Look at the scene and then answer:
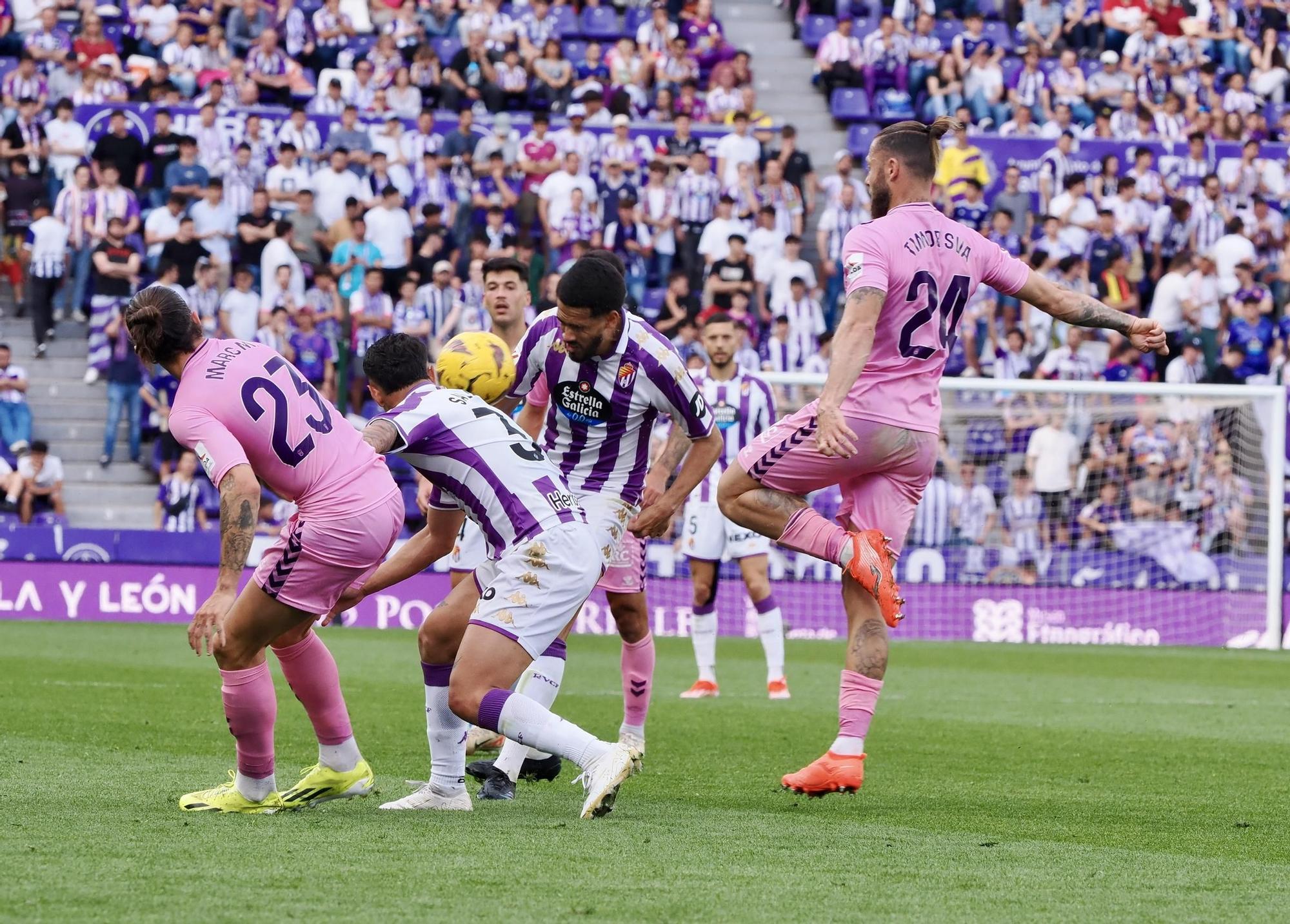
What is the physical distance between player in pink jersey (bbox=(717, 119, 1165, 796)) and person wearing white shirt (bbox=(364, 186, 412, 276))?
1518 centimetres

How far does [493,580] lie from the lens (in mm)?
6797

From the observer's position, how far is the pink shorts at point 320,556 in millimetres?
6488

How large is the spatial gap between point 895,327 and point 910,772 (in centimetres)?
236

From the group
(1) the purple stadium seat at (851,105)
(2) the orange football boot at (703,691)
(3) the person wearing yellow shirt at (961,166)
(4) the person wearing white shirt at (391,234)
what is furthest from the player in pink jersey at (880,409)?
(1) the purple stadium seat at (851,105)

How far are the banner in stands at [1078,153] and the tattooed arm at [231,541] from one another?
20.5 meters

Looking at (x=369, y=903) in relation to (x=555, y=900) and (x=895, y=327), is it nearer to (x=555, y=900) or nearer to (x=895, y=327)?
(x=555, y=900)

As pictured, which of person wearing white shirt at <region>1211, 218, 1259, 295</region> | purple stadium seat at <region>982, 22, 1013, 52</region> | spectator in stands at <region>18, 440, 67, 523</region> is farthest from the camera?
purple stadium seat at <region>982, 22, 1013, 52</region>

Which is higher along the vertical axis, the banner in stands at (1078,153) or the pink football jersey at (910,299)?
the banner in stands at (1078,153)

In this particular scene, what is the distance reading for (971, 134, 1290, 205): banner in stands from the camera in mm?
25578

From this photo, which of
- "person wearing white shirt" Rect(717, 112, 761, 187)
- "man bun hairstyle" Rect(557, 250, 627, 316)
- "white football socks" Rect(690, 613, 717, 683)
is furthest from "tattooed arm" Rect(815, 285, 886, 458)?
"person wearing white shirt" Rect(717, 112, 761, 187)

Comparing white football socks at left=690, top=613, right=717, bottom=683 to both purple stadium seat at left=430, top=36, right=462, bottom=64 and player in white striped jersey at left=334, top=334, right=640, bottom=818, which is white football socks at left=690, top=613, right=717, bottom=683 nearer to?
player in white striped jersey at left=334, top=334, right=640, bottom=818

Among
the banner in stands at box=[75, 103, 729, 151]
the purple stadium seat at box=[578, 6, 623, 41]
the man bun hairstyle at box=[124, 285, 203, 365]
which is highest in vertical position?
the purple stadium seat at box=[578, 6, 623, 41]

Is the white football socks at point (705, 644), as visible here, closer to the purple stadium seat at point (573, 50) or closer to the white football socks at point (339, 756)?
the white football socks at point (339, 756)

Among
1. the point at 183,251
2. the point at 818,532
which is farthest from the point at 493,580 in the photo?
the point at 183,251
